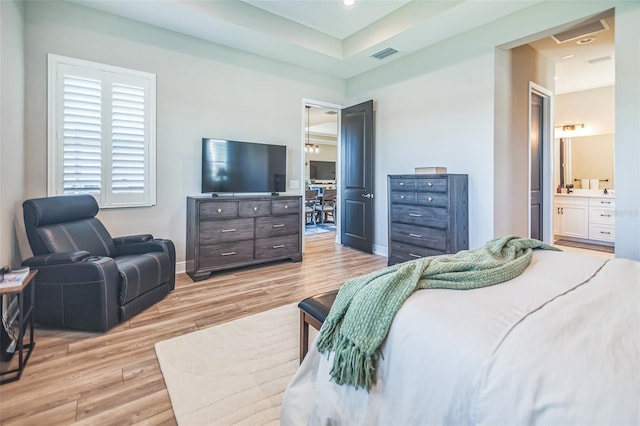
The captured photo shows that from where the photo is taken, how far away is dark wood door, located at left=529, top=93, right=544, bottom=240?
4477mm

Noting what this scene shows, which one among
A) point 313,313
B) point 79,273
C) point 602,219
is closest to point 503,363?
point 313,313

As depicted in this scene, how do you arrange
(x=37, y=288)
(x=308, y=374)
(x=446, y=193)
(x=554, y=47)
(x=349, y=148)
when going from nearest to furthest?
(x=308, y=374)
(x=37, y=288)
(x=446, y=193)
(x=554, y=47)
(x=349, y=148)

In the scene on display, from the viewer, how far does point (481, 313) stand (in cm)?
105

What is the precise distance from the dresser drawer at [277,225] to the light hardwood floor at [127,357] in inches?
24.2

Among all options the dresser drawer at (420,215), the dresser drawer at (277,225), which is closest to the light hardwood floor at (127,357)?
the dresser drawer at (277,225)

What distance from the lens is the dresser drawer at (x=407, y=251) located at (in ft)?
12.5

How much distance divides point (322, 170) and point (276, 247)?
28.2ft

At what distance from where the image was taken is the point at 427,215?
3.78 meters

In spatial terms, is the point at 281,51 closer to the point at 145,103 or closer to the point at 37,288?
the point at 145,103

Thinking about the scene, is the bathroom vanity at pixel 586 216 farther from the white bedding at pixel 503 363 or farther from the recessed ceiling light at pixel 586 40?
the white bedding at pixel 503 363

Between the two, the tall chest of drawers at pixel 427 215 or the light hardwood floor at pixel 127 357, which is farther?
the tall chest of drawers at pixel 427 215

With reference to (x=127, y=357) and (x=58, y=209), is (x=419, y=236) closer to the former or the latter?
(x=127, y=357)

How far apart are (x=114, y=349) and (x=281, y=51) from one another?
3.87 m

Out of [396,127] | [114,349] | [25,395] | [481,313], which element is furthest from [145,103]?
[481,313]
